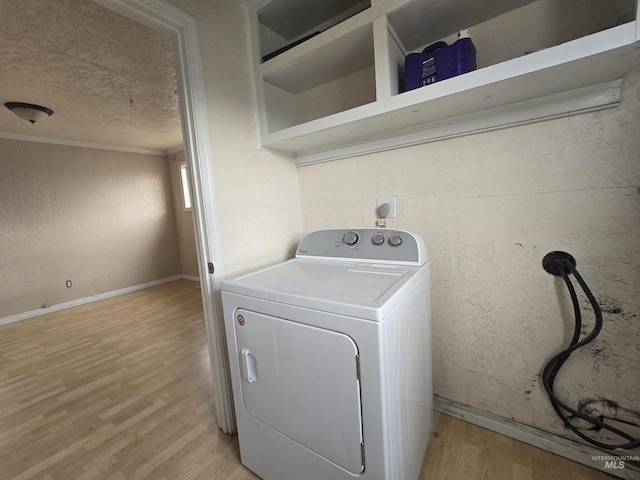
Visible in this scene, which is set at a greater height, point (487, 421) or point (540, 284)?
point (540, 284)

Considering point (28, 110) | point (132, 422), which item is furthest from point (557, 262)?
point (28, 110)

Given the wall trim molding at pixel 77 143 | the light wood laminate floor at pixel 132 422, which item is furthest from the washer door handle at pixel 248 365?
the wall trim molding at pixel 77 143

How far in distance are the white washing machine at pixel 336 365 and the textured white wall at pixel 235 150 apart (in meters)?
0.31

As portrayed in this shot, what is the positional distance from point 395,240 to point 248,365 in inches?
32.8

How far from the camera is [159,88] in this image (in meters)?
2.28

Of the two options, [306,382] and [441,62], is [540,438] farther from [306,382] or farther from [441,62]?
[441,62]

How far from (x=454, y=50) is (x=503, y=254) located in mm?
902

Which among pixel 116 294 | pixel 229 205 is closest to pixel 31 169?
pixel 116 294

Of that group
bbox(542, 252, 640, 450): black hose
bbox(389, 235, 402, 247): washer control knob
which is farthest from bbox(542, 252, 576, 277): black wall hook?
bbox(389, 235, 402, 247): washer control knob

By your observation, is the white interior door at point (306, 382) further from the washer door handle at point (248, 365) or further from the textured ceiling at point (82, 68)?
the textured ceiling at point (82, 68)

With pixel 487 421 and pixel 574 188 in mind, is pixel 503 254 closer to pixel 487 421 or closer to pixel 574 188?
pixel 574 188

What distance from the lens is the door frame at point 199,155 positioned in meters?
1.13

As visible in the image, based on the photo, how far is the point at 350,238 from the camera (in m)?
1.34

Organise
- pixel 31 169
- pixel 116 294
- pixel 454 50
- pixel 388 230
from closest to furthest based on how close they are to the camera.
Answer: pixel 454 50 → pixel 388 230 → pixel 31 169 → pixel 116 294
